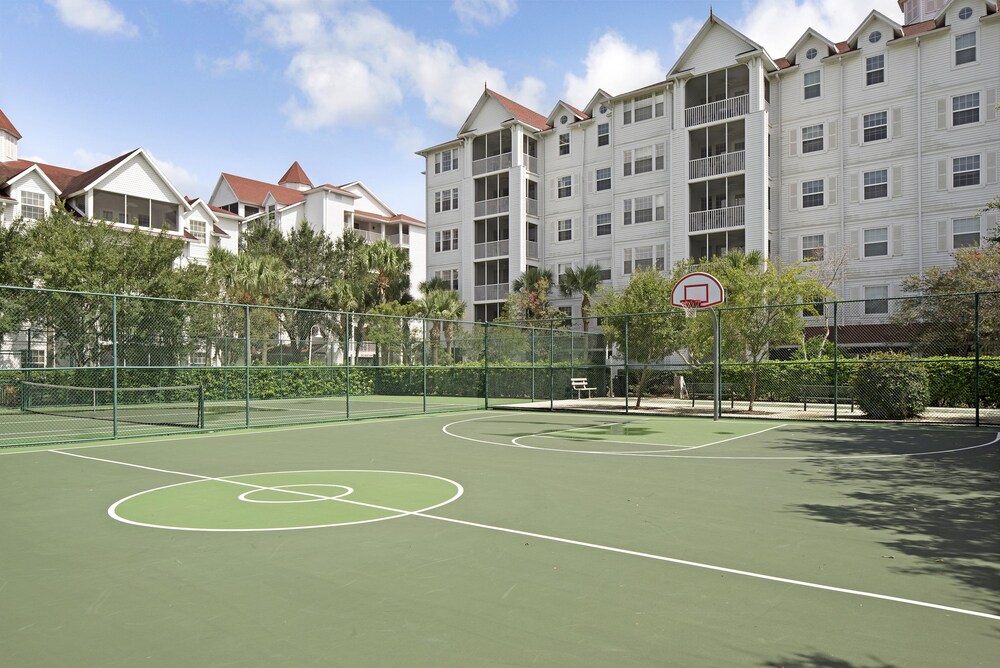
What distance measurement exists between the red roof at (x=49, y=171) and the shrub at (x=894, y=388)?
1674 inches

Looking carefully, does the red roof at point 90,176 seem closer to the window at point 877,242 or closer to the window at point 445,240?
the window at point 445,240

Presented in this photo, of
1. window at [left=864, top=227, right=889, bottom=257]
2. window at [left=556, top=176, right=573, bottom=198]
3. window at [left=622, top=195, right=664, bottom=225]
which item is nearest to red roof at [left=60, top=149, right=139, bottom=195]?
window at [left=556, top=176, right=573, bottom=198]

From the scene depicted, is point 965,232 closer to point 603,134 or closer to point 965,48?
point 965,48

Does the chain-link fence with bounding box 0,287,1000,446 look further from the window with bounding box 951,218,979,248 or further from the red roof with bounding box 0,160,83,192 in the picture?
the red roof with bounding box 0,160,83,192

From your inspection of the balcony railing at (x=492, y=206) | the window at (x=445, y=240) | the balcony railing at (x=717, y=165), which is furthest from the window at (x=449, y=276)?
the balcony railing at (x=717, y=165)

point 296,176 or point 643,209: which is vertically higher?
point 296,176

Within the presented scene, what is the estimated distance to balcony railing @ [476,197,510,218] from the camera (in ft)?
146

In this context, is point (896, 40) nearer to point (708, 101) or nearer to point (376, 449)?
point (708, 101)

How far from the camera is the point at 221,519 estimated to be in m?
7.35

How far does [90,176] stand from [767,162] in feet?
123

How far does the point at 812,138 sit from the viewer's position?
35.8 meters

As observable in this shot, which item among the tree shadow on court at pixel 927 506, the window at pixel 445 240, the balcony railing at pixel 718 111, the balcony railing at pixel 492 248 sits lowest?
the tree shadow on court at pixel 927 506

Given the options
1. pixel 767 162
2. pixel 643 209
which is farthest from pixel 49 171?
pixel 767 162

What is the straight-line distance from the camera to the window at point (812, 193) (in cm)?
3553
